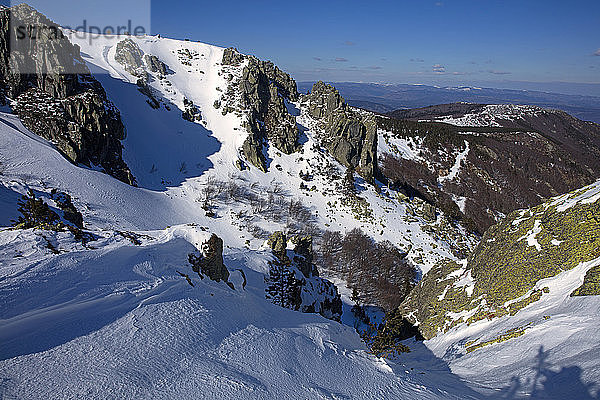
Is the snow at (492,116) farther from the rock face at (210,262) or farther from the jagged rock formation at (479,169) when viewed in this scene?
the rock face at (210,262)

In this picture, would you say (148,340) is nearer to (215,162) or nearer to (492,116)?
(215,162)

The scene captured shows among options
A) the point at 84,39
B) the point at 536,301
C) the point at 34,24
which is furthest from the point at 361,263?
the point at 84,39

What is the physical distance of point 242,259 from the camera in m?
18.5

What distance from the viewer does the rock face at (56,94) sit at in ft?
119

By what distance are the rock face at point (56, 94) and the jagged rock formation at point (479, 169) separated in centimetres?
6087

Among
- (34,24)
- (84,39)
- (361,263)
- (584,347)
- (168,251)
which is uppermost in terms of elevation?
(84,39)

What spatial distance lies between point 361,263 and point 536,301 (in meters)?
30.8

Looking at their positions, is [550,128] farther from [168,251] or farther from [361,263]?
[168,251]

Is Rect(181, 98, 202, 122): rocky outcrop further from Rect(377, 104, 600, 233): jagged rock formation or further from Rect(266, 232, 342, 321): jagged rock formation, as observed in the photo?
Rect(377, 104, 600, 233): jagged rock formation

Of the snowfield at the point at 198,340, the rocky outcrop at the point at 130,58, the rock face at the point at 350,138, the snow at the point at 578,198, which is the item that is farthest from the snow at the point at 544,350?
the rocky outcrop at the point at 130,58

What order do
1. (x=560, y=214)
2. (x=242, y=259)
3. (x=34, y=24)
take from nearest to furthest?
(x=560, y=214), (x=242, y=259), (x=34, y=24)

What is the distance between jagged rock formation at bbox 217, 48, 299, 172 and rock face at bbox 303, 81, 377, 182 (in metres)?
8.48

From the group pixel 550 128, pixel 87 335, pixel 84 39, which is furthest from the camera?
pixel 550 128

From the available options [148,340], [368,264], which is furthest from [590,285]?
[368,264]
